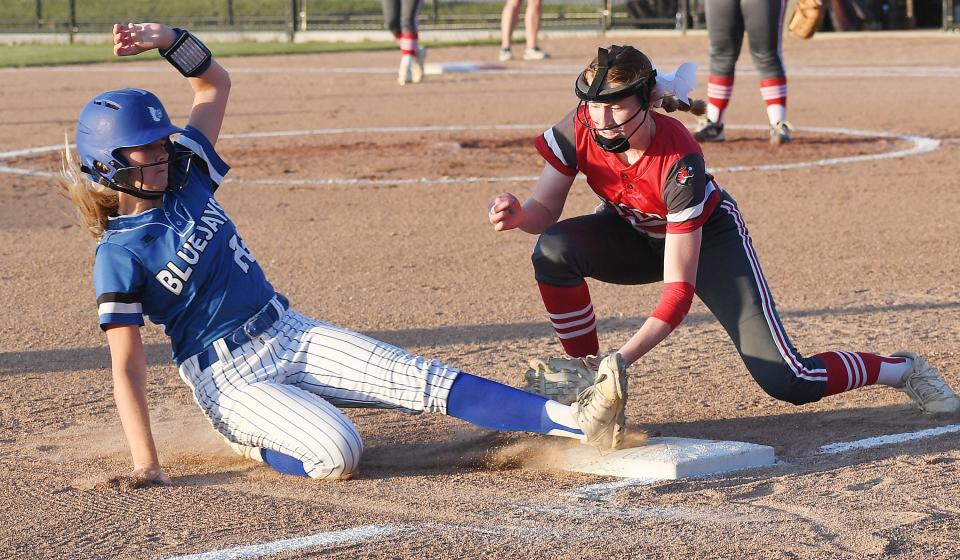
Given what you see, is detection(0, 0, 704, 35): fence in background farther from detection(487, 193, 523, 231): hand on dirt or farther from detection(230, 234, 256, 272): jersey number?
detection(230, 234, 256, 272): jersey number

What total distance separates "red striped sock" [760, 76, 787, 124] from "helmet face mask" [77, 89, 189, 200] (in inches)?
267

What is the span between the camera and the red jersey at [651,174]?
3.95m

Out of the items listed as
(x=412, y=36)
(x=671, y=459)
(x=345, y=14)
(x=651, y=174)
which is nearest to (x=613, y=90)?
(x=651, y=174)

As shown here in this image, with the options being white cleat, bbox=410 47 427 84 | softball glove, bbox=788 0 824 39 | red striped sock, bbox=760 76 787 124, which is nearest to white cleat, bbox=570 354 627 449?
softball glove, bbox=788 0 824 39

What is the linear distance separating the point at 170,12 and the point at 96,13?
141cm

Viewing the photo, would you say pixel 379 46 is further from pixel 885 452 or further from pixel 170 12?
pixel 885 452

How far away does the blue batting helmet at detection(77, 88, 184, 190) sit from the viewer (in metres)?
3.71

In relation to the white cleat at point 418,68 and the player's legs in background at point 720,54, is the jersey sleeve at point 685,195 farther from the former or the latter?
the white cleat at point 418,68

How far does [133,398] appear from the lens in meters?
3.64

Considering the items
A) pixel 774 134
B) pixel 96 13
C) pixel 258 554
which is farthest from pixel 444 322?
pixel 96 13

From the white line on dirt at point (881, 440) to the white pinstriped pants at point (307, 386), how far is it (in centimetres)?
110

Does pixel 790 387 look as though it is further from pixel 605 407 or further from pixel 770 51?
pixel 770 51

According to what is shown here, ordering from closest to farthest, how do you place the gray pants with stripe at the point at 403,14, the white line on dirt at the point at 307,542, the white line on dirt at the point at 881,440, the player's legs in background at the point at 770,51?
the white line on dirt at the point at 307,542, the white line on dirt at the point at 881,440, the player's legs in background at the point at 770,51, the gray pants with stripe at the point at 403,14

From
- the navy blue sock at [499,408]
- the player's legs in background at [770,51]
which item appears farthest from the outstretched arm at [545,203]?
the player's legs in background at [770,51]
